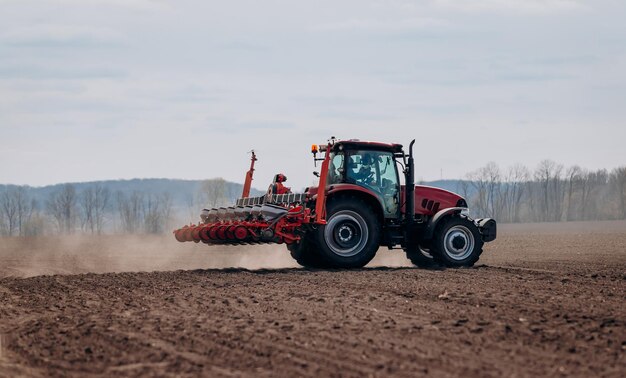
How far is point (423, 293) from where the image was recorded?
1463cm

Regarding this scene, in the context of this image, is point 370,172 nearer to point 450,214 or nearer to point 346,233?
point 346,233

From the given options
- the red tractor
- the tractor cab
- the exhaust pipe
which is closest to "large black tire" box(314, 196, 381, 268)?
the red tractor

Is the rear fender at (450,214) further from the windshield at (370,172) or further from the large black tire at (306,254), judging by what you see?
the large black tire at (306,254)

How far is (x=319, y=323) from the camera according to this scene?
457 inches

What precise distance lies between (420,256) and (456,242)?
1.26 metres

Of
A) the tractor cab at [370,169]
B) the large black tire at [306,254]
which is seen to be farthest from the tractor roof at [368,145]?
the large black tire at [306,254]

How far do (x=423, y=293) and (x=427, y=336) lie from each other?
4.20 metres

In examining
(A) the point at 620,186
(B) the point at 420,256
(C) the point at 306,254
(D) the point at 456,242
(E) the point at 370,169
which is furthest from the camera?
(A) the point at 620,186

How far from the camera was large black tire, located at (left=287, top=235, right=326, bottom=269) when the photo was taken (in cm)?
2025

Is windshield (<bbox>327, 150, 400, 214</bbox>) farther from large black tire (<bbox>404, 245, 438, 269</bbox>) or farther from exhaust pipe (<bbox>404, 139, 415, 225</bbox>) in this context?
large black tire (<bbox>404, 245, 438, 269</bbox>)

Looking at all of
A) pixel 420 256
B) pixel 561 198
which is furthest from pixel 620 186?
pixel 420 256

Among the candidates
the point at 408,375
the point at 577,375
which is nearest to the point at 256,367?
the point at 408,375

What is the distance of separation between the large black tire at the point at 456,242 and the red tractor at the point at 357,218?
22 millimetres

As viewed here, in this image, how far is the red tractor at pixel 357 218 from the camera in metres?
19.6
